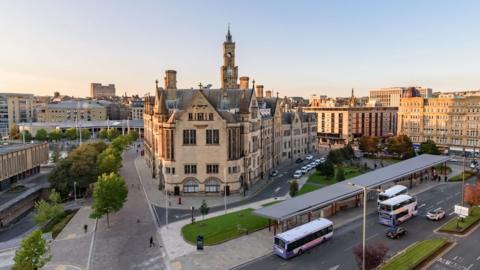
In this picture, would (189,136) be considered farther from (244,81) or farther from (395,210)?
(395,210)

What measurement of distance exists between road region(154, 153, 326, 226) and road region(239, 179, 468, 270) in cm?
2124

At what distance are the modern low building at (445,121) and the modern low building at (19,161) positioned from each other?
417 feet

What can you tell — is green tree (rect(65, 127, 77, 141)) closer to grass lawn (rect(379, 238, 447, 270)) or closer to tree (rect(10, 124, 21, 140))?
tree (rect(10, 124, 21, 140))

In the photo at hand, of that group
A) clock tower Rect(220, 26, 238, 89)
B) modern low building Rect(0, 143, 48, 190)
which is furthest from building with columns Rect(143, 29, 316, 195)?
modern low building Rect(0, 143, 48, 190)

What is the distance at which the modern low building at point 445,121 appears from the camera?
404ft

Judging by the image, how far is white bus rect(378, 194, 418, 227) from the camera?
53.5 metres

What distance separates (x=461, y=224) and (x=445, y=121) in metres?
89.2

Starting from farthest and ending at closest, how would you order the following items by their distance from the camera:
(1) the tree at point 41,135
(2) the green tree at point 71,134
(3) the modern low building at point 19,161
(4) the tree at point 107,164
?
(2) the green tree at point 71,134, (1) the tree at point 41,135, (3) the modern low building at point 19,161, (4) the tree at point 107,164

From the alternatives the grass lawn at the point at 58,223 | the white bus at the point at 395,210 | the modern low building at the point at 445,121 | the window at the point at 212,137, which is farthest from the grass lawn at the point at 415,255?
the modern low building at the point at 445,121

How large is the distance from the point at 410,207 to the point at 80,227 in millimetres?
51830

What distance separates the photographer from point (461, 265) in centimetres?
4106

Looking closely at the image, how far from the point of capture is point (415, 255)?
4250 centimetres

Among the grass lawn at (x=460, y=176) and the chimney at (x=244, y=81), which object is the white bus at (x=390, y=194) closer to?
the grass lawn at (x=460, y=176)

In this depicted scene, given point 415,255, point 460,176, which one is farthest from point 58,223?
point 460,176
